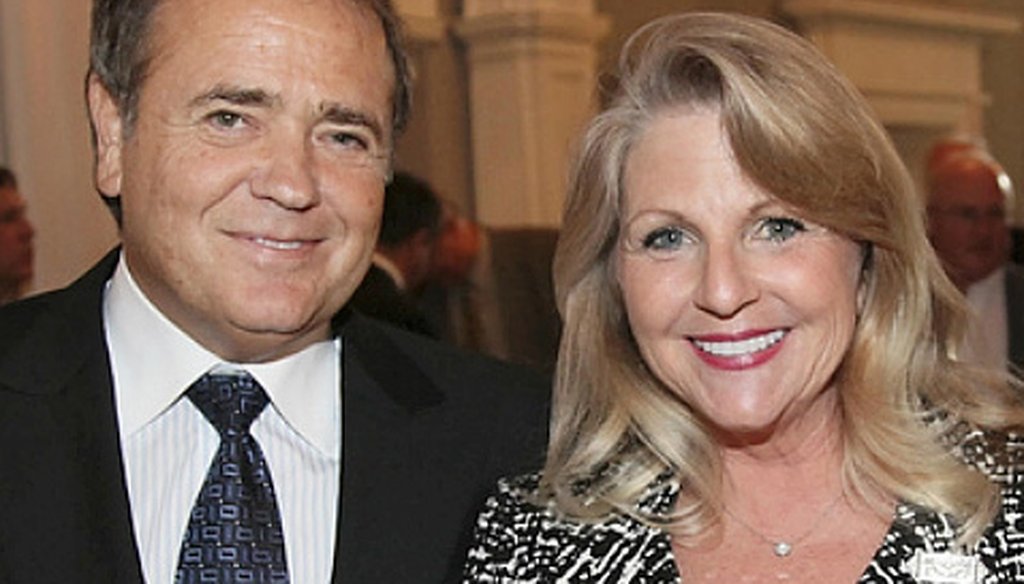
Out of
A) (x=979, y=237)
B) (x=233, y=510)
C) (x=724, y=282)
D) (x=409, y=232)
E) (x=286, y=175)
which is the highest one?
(x=286, y=175)

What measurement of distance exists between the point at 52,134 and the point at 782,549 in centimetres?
340

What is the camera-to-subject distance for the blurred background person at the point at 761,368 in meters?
2.39

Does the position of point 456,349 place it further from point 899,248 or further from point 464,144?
point 464,144

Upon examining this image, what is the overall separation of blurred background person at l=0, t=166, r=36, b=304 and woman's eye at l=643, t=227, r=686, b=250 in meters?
2.80

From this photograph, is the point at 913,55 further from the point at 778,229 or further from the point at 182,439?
the point at 182,439

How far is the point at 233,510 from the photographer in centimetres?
239

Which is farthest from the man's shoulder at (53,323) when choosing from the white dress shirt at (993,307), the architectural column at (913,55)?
the architectural column at (913,55)

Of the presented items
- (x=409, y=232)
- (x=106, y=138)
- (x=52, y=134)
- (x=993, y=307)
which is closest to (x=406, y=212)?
(x=409, y=232)

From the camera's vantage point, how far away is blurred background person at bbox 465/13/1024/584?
7.86 ft

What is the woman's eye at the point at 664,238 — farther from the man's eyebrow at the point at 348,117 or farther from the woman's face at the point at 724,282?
the man's eyebrow at the point at 348,117

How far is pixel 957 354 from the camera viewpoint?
267 cm

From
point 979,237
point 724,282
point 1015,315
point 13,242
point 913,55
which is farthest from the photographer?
point 913,55

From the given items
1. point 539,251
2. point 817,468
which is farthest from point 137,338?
point 539,251

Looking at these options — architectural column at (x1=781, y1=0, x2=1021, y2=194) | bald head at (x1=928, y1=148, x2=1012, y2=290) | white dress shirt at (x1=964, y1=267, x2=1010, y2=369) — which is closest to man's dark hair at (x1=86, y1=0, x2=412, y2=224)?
white dress shirt at (x1=964, y1=267, x2=1010, y2=369)
